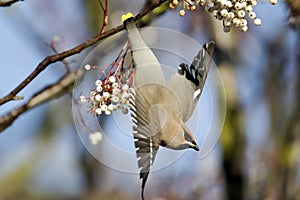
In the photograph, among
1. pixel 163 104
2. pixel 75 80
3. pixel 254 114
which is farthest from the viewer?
pixel 254 114

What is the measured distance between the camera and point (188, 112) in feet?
4.72

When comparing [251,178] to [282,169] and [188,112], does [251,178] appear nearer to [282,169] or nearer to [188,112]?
[282,169]

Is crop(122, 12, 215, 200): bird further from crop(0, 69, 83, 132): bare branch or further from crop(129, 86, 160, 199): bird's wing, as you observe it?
crop(0, 69, 83, 132): bare branch

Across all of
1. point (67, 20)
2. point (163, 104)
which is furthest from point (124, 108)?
point (67, 20)

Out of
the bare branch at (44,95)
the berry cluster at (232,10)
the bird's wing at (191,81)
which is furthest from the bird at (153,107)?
the bare branch at (44,95)

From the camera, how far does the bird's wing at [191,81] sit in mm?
1445

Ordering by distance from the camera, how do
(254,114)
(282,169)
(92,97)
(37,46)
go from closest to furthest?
(92,97) < (282,169) < (37,46) < (254,114)

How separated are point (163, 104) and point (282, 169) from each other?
2.91 m

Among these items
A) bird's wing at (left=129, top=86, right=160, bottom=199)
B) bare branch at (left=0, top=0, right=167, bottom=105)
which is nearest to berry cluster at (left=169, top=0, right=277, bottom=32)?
bare branch at (left=0, top=0, right=167, bottom=105)

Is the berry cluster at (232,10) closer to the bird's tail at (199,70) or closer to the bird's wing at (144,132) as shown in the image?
the bird's tail at (199,70)

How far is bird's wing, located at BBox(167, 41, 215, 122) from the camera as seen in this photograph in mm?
1445

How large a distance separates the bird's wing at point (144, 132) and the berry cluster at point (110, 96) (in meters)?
0.04

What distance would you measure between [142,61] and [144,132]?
162 millimetres

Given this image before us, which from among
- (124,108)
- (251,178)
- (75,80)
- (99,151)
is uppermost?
(75,80)
